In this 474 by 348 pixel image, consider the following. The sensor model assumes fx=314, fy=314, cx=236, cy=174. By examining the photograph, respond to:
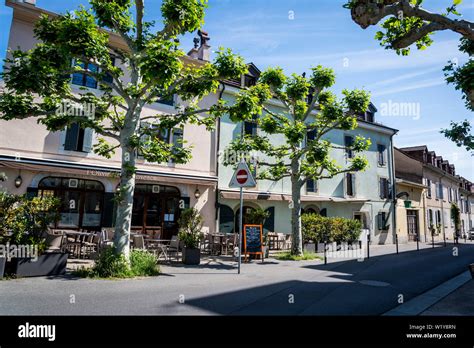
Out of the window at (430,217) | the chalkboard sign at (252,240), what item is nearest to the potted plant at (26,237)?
the chalkboard sign at (252,240)

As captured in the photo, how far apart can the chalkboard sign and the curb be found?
19.5 ft

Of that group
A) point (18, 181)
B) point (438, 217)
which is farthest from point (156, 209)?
point (438, 217)

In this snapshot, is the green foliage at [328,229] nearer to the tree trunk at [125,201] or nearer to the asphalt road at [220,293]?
the asphalt road at [220,293]

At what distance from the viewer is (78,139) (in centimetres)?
1330

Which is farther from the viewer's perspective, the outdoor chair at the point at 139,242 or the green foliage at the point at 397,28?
the outdoor chair at the point at 139,242

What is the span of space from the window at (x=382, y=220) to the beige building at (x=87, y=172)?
49.0ft

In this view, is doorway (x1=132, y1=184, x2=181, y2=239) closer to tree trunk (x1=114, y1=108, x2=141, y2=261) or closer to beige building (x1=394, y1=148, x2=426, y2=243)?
tree trunk (x1=114, y1=108, x2=141, y2=261)

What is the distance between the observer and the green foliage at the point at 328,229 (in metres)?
16.1

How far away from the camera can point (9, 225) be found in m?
7.02

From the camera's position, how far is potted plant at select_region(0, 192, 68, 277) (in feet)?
23.1

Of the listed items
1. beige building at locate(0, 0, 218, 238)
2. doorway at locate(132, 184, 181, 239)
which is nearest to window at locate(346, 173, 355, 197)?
beige building at locate(0, 0, 218, 238)

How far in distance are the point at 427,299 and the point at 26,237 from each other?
892 centimetres
